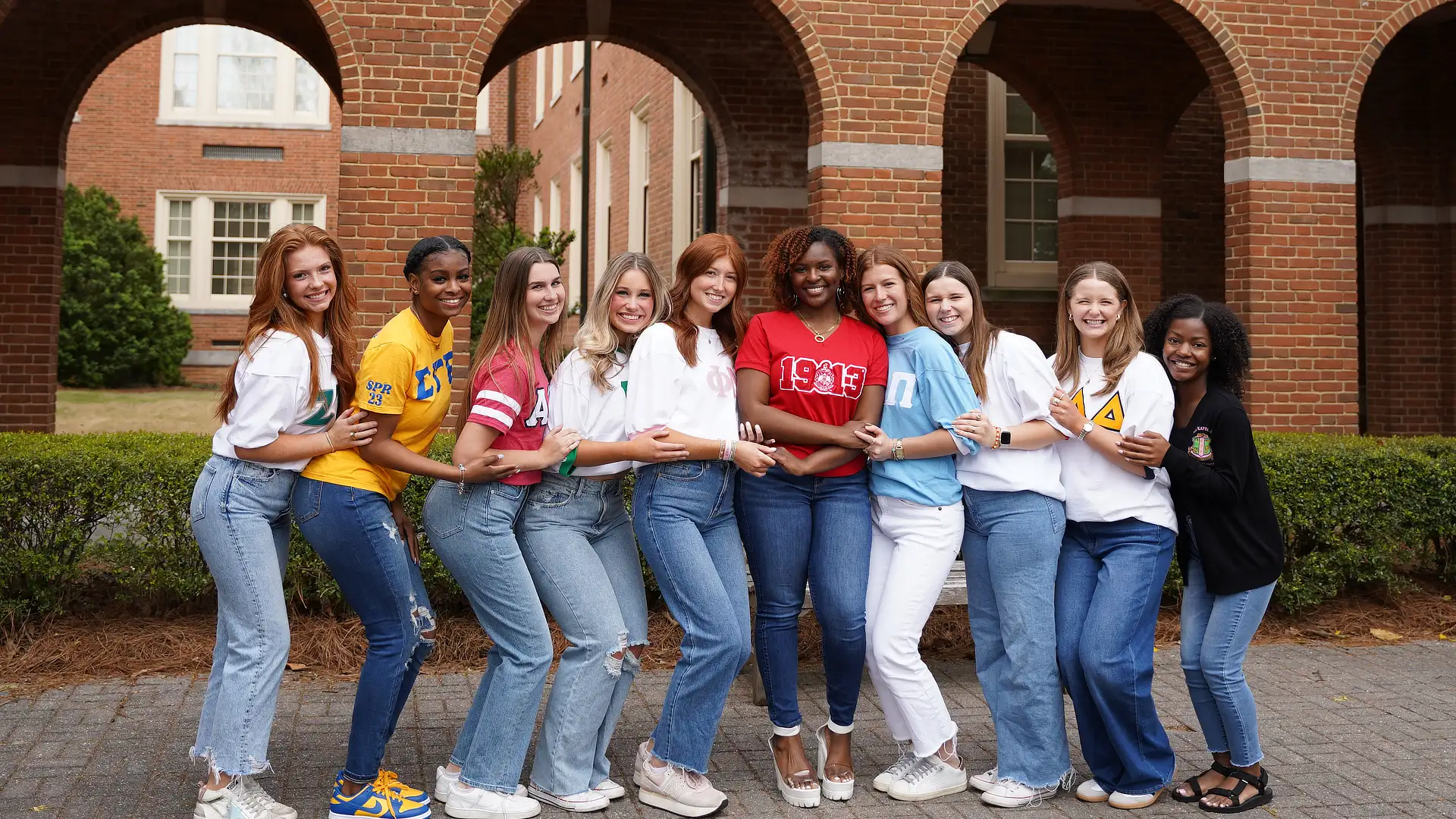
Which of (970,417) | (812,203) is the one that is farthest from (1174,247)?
(970,417)

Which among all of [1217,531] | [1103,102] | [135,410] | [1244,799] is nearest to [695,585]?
[1217,531]

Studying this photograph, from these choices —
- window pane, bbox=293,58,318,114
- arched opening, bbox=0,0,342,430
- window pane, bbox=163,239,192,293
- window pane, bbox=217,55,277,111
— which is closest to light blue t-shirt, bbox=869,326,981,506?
arched opening, bbox=0,0,342,430

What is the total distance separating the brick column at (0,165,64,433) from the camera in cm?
1105

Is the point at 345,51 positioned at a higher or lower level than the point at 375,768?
higher

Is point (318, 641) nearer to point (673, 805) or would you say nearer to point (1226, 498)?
point (673, 805)

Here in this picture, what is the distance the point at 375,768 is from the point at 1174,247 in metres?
12.4

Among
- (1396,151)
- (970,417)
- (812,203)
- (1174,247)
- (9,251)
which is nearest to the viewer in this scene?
(970,417)

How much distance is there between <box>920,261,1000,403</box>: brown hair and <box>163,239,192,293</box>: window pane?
2826cm

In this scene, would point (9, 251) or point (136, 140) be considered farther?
point (136, 140)

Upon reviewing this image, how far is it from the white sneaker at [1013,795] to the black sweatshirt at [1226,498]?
0.95 metres

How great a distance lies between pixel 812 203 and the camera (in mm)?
9711

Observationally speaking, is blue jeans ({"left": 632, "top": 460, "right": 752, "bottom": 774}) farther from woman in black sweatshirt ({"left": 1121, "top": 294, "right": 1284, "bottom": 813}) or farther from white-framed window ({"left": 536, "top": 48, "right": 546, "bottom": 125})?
white-framed window ({"left": 536, "top": 48, "right": 546, "bottom": 125})

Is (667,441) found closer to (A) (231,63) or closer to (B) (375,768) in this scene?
(B) (375,768)

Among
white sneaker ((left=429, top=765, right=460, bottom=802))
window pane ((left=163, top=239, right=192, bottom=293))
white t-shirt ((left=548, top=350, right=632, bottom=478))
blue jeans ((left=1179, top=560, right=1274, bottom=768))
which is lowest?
white sneaker ((left=429, top=765, right=460, bottom=802))
